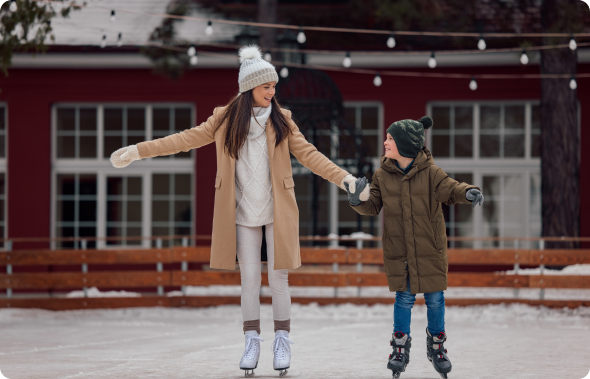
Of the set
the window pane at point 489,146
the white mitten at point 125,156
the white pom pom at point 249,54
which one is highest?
the window pane at point 489,146

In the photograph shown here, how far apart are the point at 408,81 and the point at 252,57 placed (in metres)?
8.68

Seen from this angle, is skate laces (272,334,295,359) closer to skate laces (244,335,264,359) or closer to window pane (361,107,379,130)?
skate laces (244,335,264,359)

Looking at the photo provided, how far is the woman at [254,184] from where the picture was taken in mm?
4430

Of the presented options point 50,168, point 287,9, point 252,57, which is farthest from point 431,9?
point 252,57

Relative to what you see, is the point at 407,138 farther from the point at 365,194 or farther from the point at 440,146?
the point at 440,146

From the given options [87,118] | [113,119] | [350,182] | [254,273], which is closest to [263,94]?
[350,182]

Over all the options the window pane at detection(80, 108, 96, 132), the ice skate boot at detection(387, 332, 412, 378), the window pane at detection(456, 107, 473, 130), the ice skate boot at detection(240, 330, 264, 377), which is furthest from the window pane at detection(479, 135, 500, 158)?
the ice skate boot at detection(240, 330, 264, 377)

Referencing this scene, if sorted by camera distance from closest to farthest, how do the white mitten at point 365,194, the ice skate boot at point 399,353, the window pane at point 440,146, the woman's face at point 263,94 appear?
the white mitten at point 365,194
the ice skate boot at point 399,353
the woman's face at point 263,94
the window pane at point 440,146

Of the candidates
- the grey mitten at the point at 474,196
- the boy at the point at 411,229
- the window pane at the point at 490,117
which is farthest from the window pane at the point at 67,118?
the grey mitten at the point at 474,196

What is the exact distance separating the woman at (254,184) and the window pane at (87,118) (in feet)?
30.3

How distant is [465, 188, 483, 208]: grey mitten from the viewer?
4.12 metres

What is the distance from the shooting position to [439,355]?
4379mm

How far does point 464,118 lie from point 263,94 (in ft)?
30.1

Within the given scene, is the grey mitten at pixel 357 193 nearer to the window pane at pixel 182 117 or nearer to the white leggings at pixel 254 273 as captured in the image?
the white leggings at pixel 254 273
